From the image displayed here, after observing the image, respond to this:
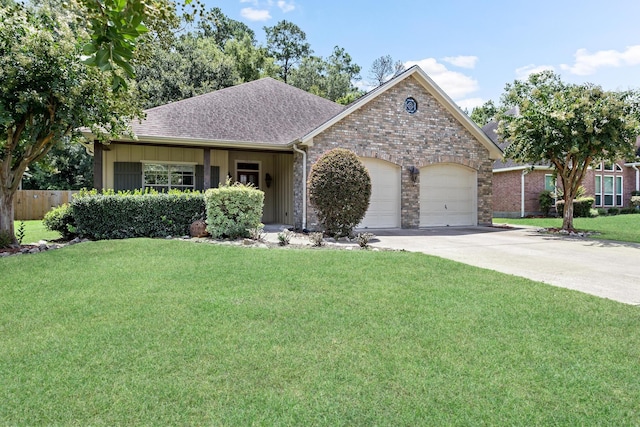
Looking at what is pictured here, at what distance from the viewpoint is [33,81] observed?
833 cm

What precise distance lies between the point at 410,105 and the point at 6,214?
12655 mm

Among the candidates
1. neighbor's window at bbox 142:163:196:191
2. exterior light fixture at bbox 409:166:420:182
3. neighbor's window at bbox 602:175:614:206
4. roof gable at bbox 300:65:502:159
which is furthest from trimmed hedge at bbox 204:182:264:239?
neighbor's window at bbox 602:175:614:206

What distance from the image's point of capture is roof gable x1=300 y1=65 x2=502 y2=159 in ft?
43.6

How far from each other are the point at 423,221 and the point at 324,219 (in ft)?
19.6

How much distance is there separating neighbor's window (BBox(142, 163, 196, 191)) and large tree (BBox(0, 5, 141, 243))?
15.0ft

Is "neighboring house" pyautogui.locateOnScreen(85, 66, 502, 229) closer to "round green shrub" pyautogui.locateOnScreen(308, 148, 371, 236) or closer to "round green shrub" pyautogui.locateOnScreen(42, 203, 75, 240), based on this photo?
"round green shrub" pyautogui.locateOnScreen(42, 203, 75, 240)

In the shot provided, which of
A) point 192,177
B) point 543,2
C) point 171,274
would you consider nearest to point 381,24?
point 543,2

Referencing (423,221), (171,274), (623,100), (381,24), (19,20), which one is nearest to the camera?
(171,274)

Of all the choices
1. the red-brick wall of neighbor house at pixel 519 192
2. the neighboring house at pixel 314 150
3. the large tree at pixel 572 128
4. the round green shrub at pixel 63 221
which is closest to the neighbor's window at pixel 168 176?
the neighboring house at pixel 314 150

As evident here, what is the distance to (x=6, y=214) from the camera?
9.27 metres

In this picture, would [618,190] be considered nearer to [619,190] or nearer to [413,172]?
[619,190]

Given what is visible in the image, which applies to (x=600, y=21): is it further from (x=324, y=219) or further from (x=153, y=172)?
(x=153, y=172)

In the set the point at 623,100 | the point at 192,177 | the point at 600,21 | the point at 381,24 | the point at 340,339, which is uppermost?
the point at 381,24

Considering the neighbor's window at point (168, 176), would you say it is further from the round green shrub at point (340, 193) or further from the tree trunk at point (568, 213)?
the tree trunk at point (568, 213)
